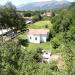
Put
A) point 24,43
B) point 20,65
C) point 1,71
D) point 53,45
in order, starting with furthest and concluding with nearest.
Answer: point 24,43 < point 53,45 < point 20,65 < point 1,71

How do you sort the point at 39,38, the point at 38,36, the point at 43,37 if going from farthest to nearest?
the point at 38,36 → the point at 43,37 → the point at 39,38

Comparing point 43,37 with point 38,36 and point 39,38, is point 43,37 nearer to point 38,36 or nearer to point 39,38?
point 39,38

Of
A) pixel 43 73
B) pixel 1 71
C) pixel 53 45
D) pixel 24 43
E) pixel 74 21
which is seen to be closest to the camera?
pixel 1 71

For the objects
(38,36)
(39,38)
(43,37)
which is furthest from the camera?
(38,36)

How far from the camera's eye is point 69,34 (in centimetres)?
4019

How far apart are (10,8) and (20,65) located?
38400mm

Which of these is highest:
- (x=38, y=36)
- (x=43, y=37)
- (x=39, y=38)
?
(x=38, y=36)

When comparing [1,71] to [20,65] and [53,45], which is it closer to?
[20,65]


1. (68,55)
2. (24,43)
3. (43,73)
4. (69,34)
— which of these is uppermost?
(68,55)

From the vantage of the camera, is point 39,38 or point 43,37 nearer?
point 39,38

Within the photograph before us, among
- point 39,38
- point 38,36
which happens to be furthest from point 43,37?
point 38,36

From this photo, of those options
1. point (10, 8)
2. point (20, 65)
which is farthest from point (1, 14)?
point (20, 65)

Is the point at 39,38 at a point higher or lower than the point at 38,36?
lower

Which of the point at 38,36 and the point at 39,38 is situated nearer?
the point at 39,38
